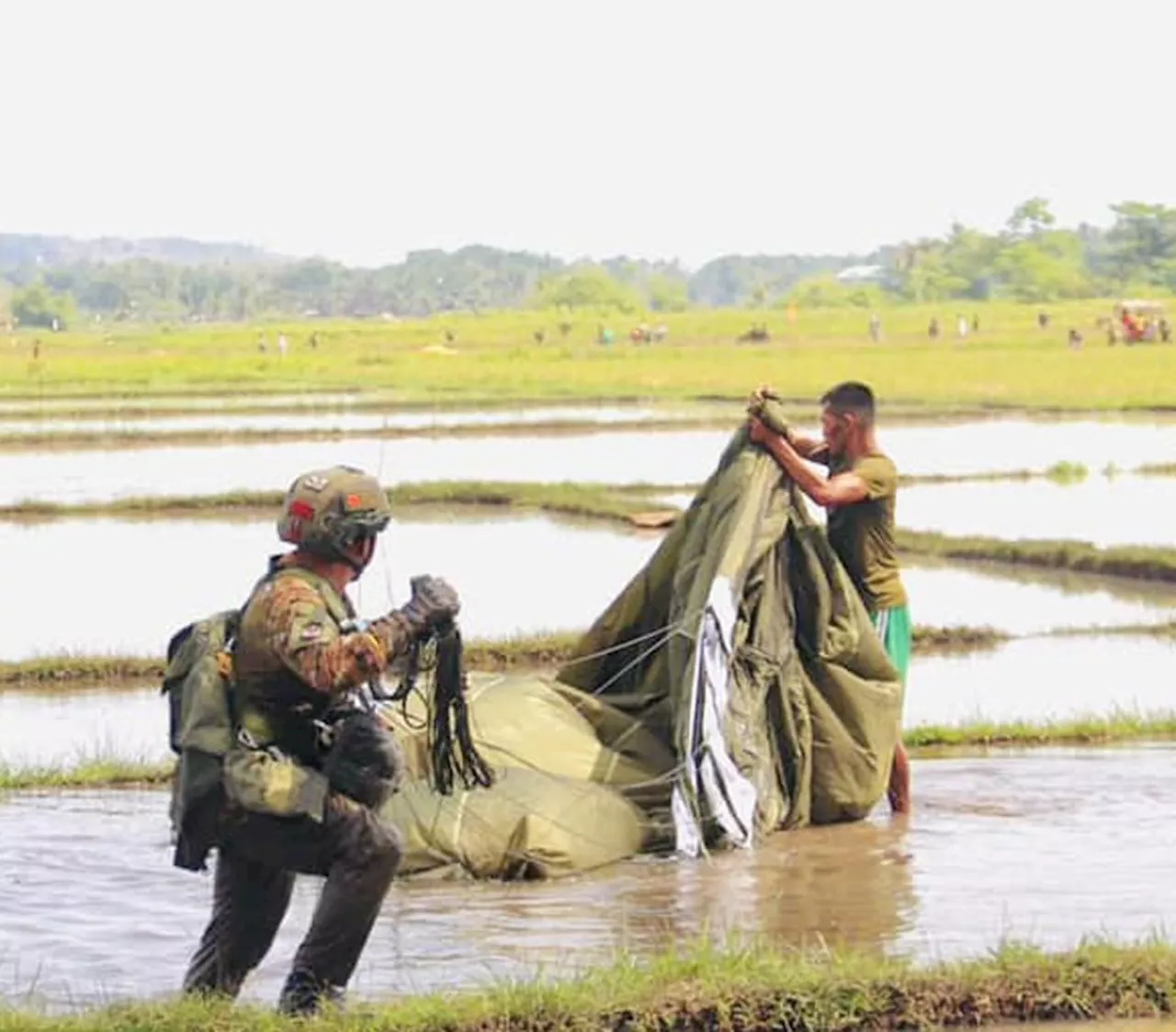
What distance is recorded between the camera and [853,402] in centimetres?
896

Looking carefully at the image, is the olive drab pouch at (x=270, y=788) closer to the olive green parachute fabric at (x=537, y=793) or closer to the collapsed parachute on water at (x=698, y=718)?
the olive green parachute fabric at (x=537, y=793)

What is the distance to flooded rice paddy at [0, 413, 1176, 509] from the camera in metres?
25.8

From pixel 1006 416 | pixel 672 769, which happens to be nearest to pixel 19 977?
pixel 672 769

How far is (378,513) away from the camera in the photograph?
231 inches

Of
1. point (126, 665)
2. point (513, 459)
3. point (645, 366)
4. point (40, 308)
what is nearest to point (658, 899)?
point (126, 665)

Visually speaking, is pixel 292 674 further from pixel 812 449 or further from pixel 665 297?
pixel 665 297

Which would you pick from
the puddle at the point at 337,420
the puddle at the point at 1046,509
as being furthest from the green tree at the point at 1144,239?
the puddle at the point at 1046,509

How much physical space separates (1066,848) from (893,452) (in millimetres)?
21543

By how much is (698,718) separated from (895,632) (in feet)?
3.50

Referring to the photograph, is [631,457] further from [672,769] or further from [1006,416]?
[672,769]

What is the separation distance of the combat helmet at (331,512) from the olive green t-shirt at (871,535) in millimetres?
3365

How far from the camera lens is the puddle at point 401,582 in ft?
49.8

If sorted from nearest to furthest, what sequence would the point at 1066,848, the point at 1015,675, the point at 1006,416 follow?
the point at 1066,848 < the point at 1015,675 < the point at 1006,416

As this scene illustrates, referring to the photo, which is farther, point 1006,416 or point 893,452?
point 1006,416
